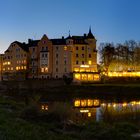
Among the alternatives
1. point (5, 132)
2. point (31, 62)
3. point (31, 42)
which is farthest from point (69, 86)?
point (5, 132)

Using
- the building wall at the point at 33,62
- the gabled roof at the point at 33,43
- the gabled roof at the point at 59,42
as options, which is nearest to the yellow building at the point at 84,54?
the gabled roof at the point at 59,42

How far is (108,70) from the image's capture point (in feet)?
351

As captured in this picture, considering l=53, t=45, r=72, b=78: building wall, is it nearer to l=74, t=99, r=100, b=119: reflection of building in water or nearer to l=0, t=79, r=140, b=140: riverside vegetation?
l=74, t=99, r=100, b=119: reflection of building in water

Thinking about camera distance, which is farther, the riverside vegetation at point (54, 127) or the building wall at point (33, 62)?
the building wall at point (33, 62)

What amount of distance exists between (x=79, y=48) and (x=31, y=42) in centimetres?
1714

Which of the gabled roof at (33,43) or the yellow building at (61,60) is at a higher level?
the gabled roof at (33,43)

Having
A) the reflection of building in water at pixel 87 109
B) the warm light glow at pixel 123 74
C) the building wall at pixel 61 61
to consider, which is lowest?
the reflection of building in water at pixel 87 109

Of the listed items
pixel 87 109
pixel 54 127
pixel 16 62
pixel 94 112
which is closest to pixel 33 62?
pixel 16 62

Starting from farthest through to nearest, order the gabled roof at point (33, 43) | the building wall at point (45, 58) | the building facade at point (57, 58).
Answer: the gabled roof at point (33, 43) < the building wall at point (45, 58) < the building facade at point (57, 58)

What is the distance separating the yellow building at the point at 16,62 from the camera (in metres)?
103

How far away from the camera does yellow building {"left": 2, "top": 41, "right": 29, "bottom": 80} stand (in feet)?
339

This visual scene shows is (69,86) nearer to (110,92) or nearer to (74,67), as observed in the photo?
(110,92)

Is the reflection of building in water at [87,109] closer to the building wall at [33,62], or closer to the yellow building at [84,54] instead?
the yellow building at [84,54]

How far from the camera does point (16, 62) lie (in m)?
107
